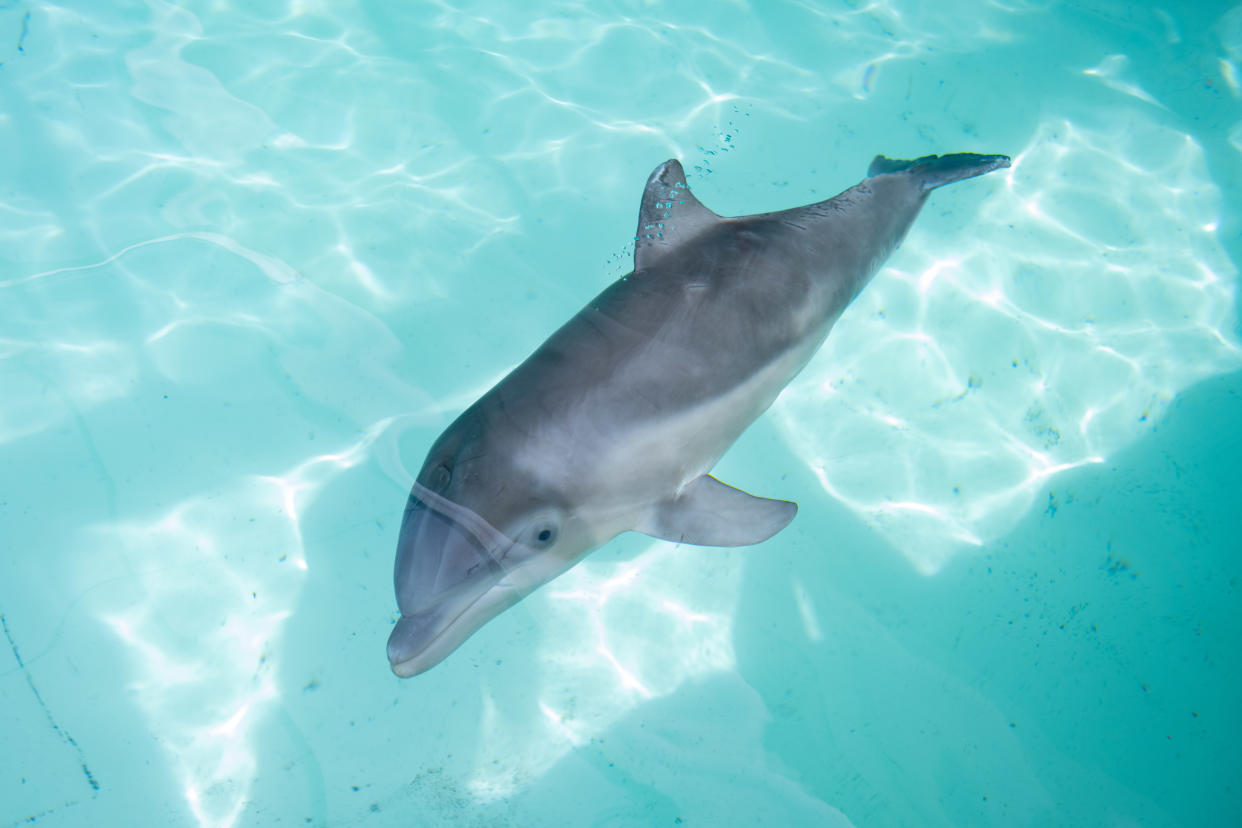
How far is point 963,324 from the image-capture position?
4938 millimetres

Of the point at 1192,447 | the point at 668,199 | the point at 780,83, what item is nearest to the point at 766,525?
the point at 668,199

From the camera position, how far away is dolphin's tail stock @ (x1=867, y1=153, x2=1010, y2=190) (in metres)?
4.14

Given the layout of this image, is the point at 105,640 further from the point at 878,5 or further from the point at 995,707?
the point at 878,5

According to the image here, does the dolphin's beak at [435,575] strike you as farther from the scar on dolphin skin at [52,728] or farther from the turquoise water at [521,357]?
the scar on dolphin skin at [52,728]

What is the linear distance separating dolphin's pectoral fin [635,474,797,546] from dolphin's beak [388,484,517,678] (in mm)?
845

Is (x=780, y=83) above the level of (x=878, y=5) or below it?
below

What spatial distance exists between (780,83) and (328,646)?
589 cm

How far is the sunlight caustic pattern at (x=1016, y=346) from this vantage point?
4.47 metres

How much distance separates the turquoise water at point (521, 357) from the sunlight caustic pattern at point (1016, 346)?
3cm

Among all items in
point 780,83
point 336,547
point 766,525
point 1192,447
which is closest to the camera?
point 766,525

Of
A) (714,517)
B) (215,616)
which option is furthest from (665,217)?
(215,616)

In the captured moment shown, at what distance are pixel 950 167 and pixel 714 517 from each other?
2.91 m

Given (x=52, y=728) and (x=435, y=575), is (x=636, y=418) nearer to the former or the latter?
(x=435, y=575)

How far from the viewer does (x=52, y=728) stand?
3.31m
